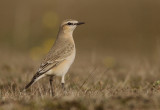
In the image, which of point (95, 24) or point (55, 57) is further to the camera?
point (95, 24)

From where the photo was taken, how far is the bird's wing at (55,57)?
8351 millimetres

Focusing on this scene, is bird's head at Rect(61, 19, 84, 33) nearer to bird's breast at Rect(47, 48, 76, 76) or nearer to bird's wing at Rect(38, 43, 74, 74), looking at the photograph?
bird's wing at Rect(38, 43, 74, 74)

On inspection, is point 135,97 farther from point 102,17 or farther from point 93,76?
point 102,17

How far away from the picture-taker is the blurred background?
22.0m

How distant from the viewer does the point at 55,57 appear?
8602 millimetres

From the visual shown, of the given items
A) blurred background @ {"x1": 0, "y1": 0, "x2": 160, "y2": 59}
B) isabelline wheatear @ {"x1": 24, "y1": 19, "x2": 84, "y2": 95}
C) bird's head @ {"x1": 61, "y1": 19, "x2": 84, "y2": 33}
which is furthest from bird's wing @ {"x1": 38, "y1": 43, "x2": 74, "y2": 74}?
blurred background @ {"x1": 0, "y1": 0, "x2": 160, "y2": 59}

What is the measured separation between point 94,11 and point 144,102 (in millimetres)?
27439

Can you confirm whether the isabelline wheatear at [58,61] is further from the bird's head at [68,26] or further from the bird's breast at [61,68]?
the bird's head at [68,26]

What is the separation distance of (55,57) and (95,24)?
21.6m

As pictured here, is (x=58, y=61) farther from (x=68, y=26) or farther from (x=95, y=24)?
(x=95, y=24)

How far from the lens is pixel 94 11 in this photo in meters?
32.5

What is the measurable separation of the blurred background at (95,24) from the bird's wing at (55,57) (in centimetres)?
961

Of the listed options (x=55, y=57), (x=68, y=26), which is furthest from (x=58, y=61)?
(x=68, y=26)

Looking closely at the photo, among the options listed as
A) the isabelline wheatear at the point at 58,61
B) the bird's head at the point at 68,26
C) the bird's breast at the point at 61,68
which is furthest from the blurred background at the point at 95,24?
the bird's breast at the point at 61,68
